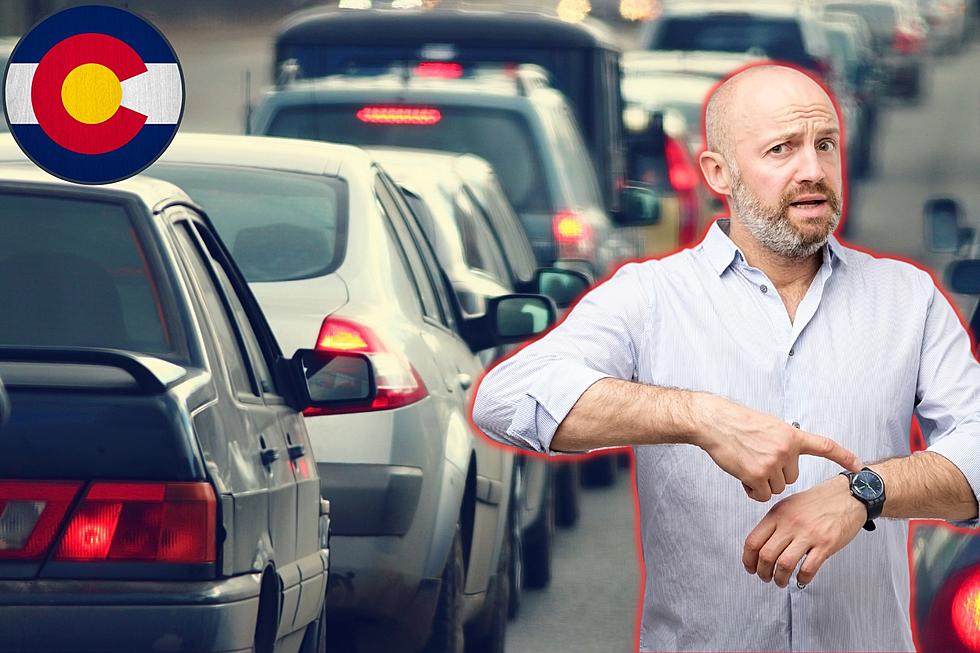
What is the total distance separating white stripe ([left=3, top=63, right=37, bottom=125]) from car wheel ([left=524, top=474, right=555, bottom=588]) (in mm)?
2105

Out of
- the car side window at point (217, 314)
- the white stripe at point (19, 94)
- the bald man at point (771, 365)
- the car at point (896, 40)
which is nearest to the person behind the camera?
the bald man at point (771, 365)

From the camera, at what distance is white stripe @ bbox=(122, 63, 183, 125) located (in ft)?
14.6

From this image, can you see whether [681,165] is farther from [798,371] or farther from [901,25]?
[798,371]

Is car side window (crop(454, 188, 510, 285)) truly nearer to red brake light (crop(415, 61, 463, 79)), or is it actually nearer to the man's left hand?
red brake light (crop(415, 61, 463, 79))

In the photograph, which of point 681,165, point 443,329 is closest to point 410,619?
point 443,329

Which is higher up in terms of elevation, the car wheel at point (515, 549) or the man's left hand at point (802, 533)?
the man's left hand at point (802, 533)

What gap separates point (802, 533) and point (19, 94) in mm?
2214

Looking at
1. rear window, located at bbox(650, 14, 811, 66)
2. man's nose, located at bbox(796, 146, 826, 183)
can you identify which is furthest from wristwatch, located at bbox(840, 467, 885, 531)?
rear window, located at bbox(650, 14, 811, 66)

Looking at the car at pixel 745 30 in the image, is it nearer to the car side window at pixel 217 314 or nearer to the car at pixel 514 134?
the car at pixel 514 134

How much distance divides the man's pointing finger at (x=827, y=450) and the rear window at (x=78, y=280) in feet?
3.66

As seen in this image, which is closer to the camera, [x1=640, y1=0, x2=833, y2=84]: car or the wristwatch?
the wristwatch

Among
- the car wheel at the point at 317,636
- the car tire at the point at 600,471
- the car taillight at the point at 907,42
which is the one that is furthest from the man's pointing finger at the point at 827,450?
the car taillight at the point at 907,42

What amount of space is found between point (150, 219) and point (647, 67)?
3.59 metres

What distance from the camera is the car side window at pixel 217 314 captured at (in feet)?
11.8
